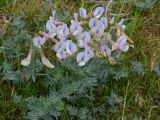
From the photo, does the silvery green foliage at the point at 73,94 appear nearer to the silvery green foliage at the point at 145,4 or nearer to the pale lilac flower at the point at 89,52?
the pale lilac flower at the point at 89,52

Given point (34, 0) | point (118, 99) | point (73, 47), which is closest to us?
point (73, 47)

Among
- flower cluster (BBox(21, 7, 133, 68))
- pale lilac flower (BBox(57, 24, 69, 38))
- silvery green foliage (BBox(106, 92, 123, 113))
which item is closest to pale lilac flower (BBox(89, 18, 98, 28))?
flower cluster (BBox(21, 7, 133, 68))

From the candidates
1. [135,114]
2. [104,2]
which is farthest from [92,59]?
[104,2]

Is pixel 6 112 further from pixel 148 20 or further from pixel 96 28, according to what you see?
pixel 148 20

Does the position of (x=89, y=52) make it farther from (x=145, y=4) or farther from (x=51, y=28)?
(x=145, y=4)

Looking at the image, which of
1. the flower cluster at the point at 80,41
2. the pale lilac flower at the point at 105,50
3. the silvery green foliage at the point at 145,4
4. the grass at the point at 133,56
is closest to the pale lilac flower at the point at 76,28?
the flower cluster at the point at 80,41

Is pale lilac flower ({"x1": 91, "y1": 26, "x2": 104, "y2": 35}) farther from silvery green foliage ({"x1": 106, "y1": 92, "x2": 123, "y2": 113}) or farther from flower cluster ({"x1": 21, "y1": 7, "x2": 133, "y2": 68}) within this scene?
silvery green foliage ({"x1": 106, "y1": 92, "x2": 123, "y2": 113})
